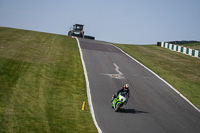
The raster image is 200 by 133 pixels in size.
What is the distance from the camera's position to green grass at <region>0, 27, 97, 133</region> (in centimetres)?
1137

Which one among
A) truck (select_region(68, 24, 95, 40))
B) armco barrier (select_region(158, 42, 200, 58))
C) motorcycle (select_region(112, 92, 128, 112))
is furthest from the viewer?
truck (select_region(68, 24, 95, 40))

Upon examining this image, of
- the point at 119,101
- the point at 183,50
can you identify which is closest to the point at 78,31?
the point at 183,50

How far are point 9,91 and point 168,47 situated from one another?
39328mm

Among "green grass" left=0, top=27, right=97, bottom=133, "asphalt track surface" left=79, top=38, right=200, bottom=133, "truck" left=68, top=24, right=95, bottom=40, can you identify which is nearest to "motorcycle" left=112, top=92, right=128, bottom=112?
"asphalt track surface" left=79, top=38, right=200, bottom=133

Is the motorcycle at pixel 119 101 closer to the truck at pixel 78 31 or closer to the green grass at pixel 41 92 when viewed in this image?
the green grass at pixel 41 92

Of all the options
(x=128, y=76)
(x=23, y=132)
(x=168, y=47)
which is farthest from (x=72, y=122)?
(x=168, y=47)

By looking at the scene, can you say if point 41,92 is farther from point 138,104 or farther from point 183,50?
point 183,50

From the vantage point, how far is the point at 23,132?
A: 10.0 metres

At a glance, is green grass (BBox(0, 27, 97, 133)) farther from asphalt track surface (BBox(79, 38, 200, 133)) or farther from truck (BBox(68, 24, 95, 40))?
truck (BBox(68, 24, 95, 40))

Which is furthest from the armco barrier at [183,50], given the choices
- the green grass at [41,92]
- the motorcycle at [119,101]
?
the motorcycle at [119,101]

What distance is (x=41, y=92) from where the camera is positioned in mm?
16078

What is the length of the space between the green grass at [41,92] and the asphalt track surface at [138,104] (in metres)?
1.01

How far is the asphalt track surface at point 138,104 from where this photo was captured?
41.7 ft

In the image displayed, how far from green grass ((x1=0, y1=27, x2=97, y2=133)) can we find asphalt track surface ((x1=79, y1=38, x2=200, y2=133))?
101cm
